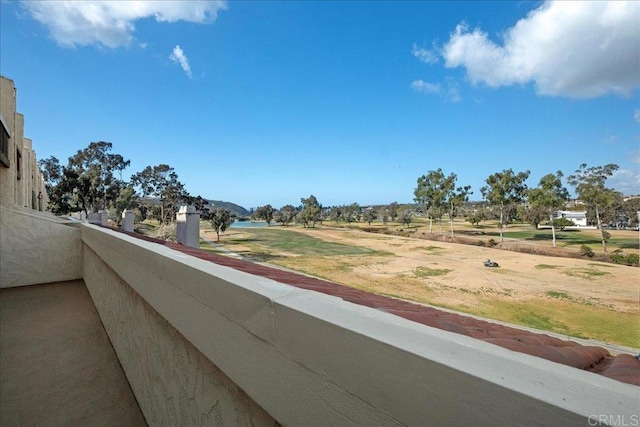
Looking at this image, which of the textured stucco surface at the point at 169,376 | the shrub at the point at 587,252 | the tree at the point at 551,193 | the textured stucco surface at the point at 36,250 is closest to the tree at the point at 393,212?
the tree at the point at 551,193

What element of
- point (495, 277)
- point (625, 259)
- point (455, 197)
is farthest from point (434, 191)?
point (495, 277)

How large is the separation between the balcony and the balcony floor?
2cm

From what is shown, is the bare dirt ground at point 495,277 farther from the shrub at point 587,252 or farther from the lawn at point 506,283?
the shrub at point 587,252

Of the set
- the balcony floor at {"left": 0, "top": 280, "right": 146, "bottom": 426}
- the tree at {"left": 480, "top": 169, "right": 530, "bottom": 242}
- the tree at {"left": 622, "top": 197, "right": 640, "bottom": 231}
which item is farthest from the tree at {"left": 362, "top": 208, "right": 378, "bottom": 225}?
the balcony floor at {"left": 0, "top": 280, "right": 146, "bottom": 426}

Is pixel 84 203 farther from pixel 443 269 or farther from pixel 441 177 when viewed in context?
pixel 441 177

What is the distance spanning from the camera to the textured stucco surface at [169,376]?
1.32m

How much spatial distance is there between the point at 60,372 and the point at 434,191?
70.7 m

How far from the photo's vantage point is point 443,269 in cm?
3438

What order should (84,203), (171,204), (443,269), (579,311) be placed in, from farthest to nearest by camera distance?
(171,204) < (84,203) < (443,269) < (579,311)

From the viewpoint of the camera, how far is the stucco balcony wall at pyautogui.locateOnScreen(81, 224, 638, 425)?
554 millimetres

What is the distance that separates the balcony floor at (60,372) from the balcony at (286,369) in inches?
0.6

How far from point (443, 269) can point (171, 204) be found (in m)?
53.7

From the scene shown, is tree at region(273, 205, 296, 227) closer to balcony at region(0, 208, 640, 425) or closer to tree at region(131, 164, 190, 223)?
tree at region(131, 164, 190, 223)

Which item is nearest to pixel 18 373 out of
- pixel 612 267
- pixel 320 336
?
pixel 320 336
